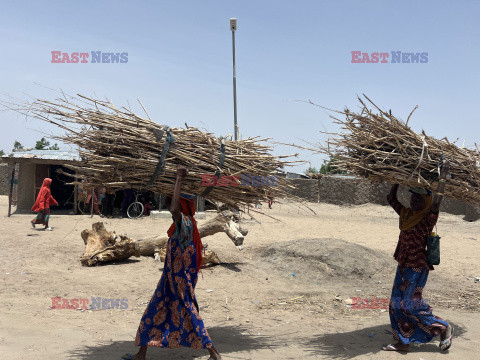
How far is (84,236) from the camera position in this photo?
313 inches

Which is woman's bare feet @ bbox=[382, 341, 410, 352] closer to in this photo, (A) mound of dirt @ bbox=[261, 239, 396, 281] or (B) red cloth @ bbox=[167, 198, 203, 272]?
(B) red cloth @ bbox=[167, 198, 203, 272]

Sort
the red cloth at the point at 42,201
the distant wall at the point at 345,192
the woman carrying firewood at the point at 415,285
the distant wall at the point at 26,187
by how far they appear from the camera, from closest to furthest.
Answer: the woman carrying firewood at the point at 415,285
the red cloth at the point at 42,201
the distant wall at the point at 26,187
the distant wall at the point at 345,192

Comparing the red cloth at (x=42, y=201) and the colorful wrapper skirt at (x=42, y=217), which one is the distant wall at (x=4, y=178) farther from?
the red cloth at (x=42, y=201)

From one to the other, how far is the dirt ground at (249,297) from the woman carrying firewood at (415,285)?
19cm

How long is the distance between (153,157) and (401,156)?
2330mm

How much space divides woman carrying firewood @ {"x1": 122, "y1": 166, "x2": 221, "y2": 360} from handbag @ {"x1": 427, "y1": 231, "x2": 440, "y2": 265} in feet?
7.51

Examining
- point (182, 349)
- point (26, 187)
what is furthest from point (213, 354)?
point (26, 187)

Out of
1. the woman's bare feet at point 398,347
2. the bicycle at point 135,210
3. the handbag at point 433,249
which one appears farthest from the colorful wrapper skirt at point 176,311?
the bicycle at point 135,210

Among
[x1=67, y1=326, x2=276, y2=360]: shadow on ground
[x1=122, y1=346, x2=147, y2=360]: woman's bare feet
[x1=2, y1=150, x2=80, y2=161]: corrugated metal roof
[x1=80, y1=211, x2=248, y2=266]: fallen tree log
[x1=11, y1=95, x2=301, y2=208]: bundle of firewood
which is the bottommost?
→ [x1=67, y1=326, x2=276, y2=360]: shadow on ground

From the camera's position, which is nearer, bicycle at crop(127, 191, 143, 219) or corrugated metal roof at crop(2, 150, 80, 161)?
corrugated metal roof at crop(2, 150, 80, 161)

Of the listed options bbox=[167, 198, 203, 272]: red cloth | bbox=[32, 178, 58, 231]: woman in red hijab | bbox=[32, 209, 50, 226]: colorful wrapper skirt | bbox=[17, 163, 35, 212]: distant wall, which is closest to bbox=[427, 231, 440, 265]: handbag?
bbox=[167, 198, 203, 272]: red cloth

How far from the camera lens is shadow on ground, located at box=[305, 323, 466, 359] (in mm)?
4090

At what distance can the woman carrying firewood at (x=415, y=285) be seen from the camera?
4.20 meters

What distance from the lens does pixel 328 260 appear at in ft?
25.9
